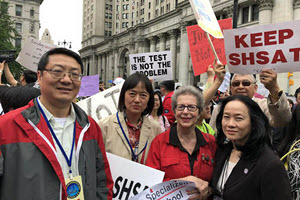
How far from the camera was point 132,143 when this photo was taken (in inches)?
125

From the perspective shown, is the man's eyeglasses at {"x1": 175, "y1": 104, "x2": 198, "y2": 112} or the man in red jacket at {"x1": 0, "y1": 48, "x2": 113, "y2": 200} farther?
the man's eyeglasses at {"x1": 175, "y1": 104, "x2": 198, "y2": 112}

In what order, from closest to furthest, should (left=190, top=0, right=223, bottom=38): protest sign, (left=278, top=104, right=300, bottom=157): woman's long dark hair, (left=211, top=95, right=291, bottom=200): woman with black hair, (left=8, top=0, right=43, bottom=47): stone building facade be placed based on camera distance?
(left=211, top=95, right=291, bottom=200): woman with black hair < (left=278, top=104, right=300, bottom=157): woman's long dark hair < (left=190, top=0, right=223, bottom=38): protest sign < (left=8, top=0, right=43, bottom=47): stone building facade

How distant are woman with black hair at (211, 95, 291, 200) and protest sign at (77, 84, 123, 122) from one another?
197cm

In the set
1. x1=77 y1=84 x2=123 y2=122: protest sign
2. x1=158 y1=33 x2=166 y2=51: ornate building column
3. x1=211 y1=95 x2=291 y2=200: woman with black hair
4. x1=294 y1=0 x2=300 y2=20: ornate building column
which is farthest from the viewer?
x1=158 y1=33 x2=166 y2=51: ornate building column

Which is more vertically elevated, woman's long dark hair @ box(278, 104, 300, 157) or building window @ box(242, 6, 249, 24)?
building window @ box(242, 6, 249, 24)

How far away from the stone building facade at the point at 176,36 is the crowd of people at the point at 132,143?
748 inches

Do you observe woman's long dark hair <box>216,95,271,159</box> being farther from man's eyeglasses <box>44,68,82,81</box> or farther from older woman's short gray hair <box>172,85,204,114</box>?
man's eyeglasses <box>44,68,82,81</box>

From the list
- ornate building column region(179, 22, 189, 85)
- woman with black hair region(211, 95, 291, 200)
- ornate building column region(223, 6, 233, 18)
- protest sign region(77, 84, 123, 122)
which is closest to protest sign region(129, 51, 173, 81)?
protest sign region(77, 84, 123, 122)

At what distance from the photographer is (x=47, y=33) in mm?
118250

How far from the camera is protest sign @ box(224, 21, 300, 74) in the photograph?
346cm

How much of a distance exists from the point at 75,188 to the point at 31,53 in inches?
211

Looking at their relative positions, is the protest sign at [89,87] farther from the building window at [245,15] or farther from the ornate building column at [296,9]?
the building window at [245,15]

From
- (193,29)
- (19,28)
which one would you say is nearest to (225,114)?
(193,29)

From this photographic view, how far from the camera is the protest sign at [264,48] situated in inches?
136
